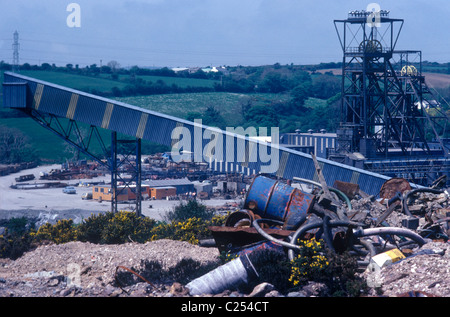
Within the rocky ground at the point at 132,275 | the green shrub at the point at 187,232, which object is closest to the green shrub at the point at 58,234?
the rocky ground at the point at 132,275

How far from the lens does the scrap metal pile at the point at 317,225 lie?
805cm

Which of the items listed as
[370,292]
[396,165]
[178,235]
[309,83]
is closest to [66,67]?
[309,83]

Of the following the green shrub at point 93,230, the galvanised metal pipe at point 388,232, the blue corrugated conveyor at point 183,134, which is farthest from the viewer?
the blue corrugated conveyor at point 183,134

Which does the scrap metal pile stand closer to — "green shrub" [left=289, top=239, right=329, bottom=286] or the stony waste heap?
the stony waste heap

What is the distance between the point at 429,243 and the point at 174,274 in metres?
4.29

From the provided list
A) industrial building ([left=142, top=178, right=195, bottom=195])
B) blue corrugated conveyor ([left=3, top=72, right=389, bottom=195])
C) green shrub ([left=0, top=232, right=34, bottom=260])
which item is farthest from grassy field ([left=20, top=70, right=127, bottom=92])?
green shrub ([left=0, top=232, right=34, bottom=260])

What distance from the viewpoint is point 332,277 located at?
7.45 meters

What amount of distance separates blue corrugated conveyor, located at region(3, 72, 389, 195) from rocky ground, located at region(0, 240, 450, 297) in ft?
23.5

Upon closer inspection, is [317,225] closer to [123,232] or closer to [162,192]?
[123,232]

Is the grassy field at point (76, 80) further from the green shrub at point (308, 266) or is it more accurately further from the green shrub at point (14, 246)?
the green shrub at point (308, 266)

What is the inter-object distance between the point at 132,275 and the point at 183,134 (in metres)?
9.87

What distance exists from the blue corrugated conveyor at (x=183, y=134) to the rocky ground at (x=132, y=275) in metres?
7.15

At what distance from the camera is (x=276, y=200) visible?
32.0 ft

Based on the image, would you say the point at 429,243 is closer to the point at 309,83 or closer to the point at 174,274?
the point at 174,274
